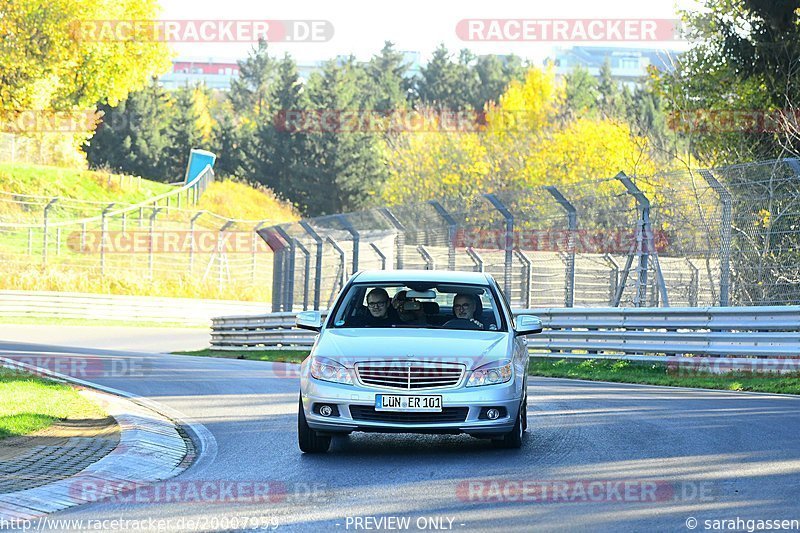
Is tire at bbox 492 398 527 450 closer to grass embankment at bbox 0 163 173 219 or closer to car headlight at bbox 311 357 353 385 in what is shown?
car headlight at bbox 311 357 353 385

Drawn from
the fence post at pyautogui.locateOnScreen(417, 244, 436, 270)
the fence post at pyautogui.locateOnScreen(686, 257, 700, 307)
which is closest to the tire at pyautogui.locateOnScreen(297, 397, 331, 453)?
the fence post at pyautogui.locateOnScreen(686, 257, 700, 307)

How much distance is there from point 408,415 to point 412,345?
59cm

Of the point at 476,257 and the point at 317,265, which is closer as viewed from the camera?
the point at 476,257

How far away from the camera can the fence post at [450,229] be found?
22812mm

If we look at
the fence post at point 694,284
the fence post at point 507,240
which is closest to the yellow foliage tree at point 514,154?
the fence post at point 507,240

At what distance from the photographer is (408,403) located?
32.0 feet

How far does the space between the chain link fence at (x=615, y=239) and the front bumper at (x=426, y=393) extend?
25.4ft

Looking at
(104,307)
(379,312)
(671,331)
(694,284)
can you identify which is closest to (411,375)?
(379,312)

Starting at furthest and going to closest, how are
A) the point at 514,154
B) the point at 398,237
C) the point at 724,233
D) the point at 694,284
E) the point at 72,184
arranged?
the point at 514,154
the point at 72,184
the point at 398,237
the point at 694,284
the point at 724,233

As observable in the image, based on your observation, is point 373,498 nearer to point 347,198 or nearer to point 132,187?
point 132,187

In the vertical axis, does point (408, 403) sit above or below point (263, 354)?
above

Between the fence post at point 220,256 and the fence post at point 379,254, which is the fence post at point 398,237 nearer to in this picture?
the fence post at point 379,254

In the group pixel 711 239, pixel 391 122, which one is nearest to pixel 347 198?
pixel 391 122

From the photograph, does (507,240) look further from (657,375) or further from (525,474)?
(525,474)
